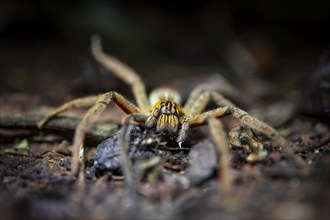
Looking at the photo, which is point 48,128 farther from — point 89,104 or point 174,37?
point 174,37

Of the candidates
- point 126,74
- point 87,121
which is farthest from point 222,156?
point 126,74

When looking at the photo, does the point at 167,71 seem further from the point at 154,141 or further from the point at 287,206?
the point at 287,206

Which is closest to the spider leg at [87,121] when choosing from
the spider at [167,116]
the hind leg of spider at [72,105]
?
the spider at [167,116]

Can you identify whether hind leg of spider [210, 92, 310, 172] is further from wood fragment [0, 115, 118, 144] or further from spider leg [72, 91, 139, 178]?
wood fragment [0, 115, 118, 144]

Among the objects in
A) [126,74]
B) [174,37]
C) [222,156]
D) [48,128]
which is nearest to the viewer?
[222,156]

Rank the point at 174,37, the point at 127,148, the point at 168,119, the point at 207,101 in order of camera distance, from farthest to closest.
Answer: the point at 174,37 → the point at 207,101 → the point at 168,119 → the point at 127,148

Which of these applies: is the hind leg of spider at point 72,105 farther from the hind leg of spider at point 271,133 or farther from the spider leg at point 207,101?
the hind leg of spider at point 271,133
